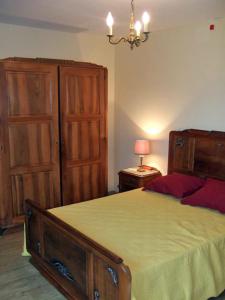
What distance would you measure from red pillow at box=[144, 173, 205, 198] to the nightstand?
13.4 inches

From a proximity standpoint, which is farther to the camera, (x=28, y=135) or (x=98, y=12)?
(x=28, y=135)

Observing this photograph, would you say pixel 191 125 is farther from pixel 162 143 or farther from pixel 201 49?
pixel 201 49

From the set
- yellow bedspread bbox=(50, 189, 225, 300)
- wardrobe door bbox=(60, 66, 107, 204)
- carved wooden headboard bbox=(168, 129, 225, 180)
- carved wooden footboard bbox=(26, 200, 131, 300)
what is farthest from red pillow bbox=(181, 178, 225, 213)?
wardrobe door bbox=(60, 66, 107, 204)

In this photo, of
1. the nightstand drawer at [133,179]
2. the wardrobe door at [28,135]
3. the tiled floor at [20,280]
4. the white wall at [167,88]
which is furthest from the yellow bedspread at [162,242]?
the white wall at [167,88]

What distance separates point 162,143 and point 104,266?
2525 mm

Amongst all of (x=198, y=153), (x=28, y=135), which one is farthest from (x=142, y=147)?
(x=28, y=135)

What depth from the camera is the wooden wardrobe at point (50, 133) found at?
365 cm

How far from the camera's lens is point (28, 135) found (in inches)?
149

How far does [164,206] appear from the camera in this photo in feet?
10.1

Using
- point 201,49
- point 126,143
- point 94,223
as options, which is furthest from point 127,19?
point 94,223

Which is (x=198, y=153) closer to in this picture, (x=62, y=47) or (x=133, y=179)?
Result: (x=133, y=179)

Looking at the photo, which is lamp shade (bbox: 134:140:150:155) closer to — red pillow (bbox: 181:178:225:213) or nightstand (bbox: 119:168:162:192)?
nightstand (bbox: 119:168:162:192)

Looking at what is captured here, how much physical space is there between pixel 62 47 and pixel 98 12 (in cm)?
A: 119

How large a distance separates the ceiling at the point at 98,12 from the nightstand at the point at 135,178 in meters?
1.81
